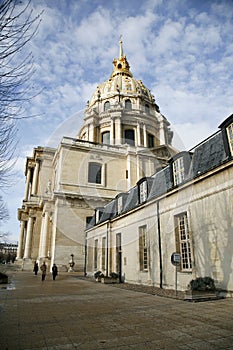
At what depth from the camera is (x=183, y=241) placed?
11.2 m

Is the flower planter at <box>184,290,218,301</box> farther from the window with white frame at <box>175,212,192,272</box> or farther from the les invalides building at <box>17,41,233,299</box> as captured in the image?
the window with white frame at <box>175,212,192,272</box>

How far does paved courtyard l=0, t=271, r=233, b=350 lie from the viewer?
402cm

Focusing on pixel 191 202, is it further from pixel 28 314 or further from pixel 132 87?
pixel 132 87

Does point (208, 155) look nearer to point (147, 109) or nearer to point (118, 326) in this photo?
point (118, 326)

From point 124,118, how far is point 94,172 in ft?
61.1

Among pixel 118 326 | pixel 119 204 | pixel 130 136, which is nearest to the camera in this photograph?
pixel 118 326

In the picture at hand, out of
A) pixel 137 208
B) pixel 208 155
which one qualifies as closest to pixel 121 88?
pixel 137 208

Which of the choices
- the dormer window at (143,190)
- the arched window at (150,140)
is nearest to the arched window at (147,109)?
the arched window at (150,140)

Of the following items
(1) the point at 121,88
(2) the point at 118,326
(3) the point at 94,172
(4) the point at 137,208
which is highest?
(1) the point at 121,88

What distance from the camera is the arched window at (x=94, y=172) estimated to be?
116 feet

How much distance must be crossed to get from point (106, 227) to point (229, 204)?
11804mm

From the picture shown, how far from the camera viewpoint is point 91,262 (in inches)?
939

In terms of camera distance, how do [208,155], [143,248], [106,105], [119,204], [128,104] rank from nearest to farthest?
[208,155] → [143,248] → [119,204] → [128,104] → [106,105]

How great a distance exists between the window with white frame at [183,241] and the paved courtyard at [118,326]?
10.8 feet
